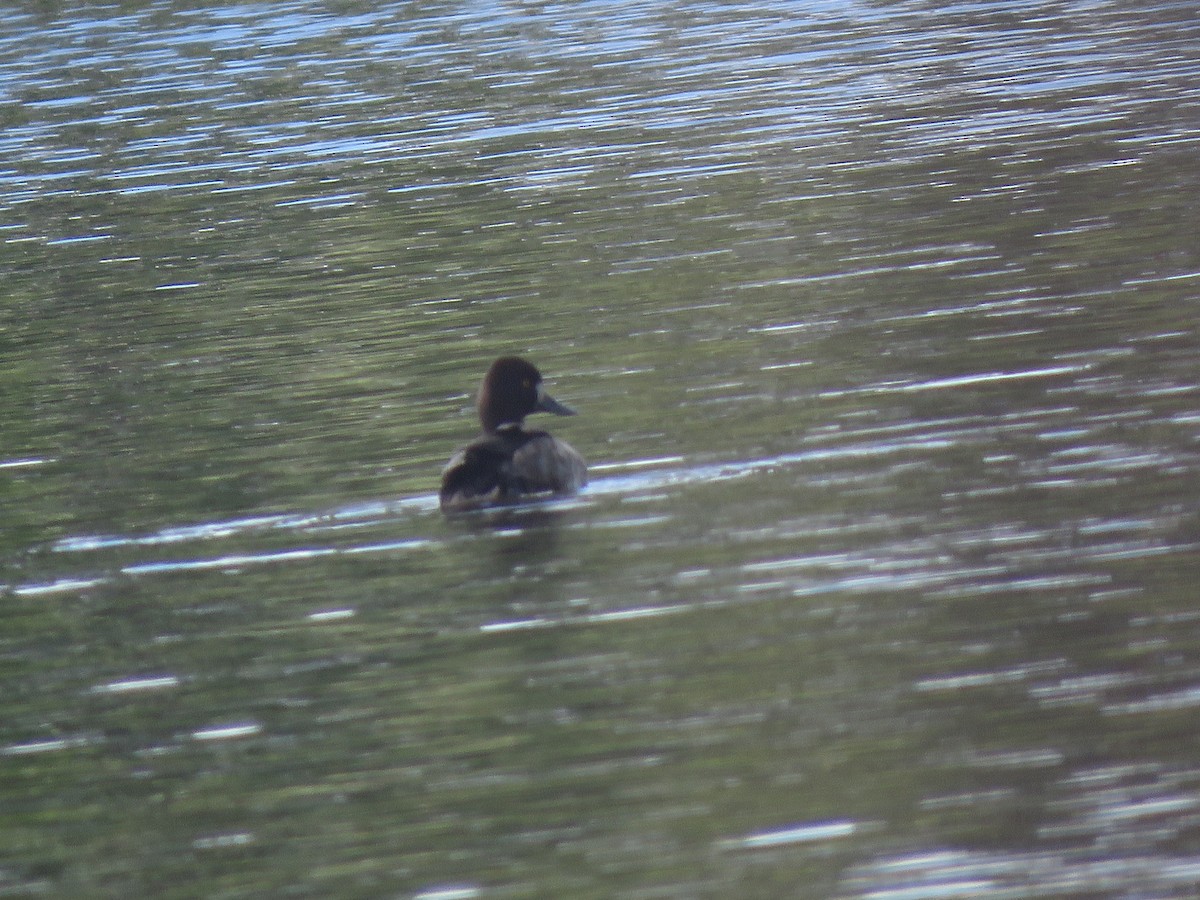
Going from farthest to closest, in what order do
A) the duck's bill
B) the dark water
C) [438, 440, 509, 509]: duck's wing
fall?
the duck's bill
[438, 440, 509, 509]: duck's wing
the dark water

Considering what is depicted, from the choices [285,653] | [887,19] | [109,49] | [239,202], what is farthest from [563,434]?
[109,49]

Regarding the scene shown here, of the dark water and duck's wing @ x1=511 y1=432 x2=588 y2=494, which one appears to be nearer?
the dark water

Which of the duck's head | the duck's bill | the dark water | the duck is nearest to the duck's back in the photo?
the duck

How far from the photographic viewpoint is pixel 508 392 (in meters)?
15.3

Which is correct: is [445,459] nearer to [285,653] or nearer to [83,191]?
[285,653]

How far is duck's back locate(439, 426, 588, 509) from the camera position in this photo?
14125 mm

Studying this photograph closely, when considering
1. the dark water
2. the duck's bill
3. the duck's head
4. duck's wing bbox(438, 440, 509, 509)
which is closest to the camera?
the dark water

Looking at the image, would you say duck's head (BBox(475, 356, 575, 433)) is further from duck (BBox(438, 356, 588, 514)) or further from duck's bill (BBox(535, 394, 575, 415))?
duck (BBox(438, 356, 588, 514))

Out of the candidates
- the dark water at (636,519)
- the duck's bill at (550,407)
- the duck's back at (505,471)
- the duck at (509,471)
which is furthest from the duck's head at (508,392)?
the duck's back at (505,471)

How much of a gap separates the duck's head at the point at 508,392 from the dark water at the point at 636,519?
53 cm

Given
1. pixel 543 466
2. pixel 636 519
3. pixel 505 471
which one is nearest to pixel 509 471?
pixel 505 471

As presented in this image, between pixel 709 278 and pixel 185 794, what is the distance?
11912 millimetres

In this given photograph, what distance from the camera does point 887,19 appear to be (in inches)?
1581

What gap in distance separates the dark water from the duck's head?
528 millimetres
